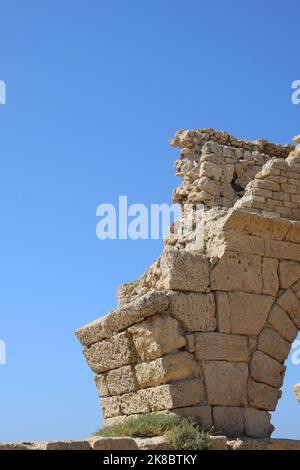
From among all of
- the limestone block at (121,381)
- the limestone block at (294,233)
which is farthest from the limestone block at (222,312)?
the limestone block at (294,233)

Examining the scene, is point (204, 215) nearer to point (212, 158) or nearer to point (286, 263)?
point (286, 263)

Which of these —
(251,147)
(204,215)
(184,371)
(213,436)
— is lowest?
(213,436)

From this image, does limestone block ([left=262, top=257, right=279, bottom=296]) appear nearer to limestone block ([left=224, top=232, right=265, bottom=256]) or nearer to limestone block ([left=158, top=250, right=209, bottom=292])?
limestone block ([left=224, top=232, right=265, bottom=256])

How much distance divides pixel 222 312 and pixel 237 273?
0.56 metres

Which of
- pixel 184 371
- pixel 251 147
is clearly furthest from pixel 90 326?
pixel 251 147

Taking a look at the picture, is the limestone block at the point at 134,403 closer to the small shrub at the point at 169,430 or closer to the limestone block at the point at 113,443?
the small shrub at the point at 169,430

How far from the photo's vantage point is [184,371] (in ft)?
26.2

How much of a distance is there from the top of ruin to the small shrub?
5.92 metres

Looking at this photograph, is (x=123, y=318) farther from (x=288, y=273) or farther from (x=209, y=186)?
(x=209, y=186)

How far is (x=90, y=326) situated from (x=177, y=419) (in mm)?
1973

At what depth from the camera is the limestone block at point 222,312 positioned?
8359 mm

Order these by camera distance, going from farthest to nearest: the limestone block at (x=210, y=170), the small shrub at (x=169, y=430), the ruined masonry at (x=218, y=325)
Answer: the limestone block at (x=210, y=170) < the ruined masonry at (x=218, y=325) < the small shrub at (x=169, y=430)

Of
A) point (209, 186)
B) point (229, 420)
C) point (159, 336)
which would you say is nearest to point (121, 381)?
point (159, 336)

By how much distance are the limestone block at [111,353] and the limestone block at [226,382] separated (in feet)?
3.04
